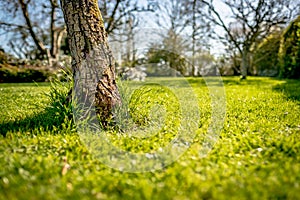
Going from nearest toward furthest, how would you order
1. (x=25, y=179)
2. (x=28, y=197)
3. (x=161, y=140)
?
(x=28, y=197), (x=25, y=179), (x=161, y=140)

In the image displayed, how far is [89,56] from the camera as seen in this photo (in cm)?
363

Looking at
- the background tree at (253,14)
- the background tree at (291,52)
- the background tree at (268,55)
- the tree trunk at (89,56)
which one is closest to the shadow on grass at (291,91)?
the tree trunk at (89,56)

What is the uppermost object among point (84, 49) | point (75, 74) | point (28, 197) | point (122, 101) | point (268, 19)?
point (268, 19)

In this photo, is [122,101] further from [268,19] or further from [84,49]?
[268,19]

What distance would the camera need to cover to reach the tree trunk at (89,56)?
3.60 metres

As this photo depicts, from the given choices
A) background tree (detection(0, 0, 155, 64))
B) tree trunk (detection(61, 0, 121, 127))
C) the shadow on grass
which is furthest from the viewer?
Answer: background tree (detection(0, 0, 155, 64))

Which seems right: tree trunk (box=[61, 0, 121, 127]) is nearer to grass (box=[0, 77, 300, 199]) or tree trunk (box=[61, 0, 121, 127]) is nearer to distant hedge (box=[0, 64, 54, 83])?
grass (box=[0, 77, 300, 199])

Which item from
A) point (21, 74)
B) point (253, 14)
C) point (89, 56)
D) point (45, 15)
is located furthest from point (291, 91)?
point (45, 15)

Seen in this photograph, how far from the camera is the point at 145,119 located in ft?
13.0

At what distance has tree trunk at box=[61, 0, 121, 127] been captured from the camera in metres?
3.60

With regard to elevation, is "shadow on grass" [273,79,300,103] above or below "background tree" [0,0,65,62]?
below

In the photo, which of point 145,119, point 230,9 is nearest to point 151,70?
point 230,9

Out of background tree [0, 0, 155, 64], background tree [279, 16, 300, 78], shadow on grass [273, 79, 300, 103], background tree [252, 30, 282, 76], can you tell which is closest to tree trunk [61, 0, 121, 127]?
shadow on grass [273, 79, 300, 103]

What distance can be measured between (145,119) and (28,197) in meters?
2.35
